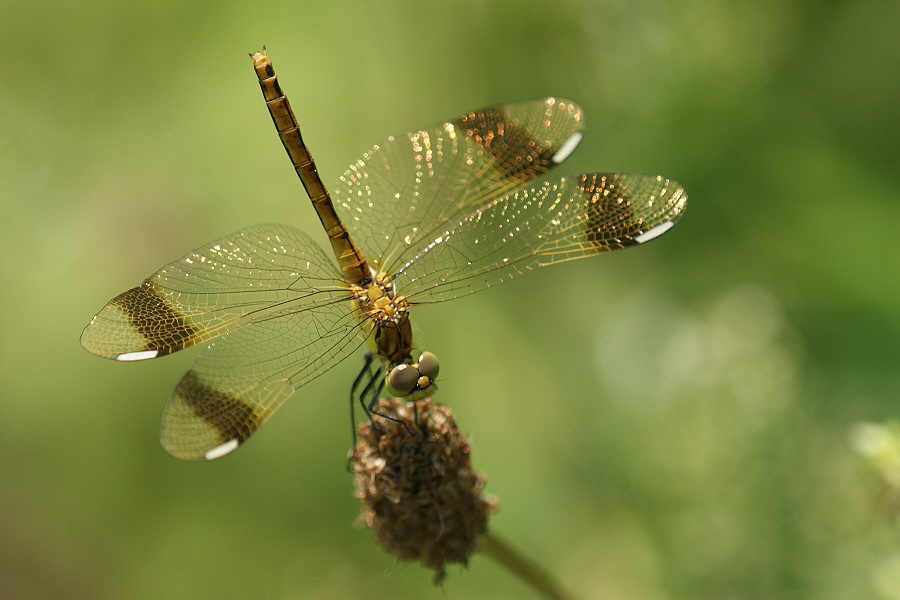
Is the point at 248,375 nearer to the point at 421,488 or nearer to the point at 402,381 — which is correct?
the point at 402,381

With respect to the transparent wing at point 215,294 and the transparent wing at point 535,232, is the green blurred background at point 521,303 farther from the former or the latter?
the transparent wing at point 215,294

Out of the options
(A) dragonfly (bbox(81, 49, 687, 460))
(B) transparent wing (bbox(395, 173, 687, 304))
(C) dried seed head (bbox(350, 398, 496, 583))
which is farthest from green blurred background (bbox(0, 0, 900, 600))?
(C) dried seed head (bbox(350, 398, 496, 583))

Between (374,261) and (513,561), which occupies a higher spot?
(374,261)

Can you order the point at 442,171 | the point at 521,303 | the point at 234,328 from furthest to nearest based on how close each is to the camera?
1. the point at 521,303
2. the point at 442,171
3. the point at 234,328

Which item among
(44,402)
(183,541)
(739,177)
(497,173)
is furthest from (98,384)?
(739,177)

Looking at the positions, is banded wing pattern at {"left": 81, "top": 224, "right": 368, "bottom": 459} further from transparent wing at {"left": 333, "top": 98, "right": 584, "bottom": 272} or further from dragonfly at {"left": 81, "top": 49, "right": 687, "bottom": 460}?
transparent wing at {"left": 333, "top": 98, "right": 584, "bottom": 272}

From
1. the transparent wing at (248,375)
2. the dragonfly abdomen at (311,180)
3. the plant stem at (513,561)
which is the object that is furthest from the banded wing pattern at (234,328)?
the plant stem at (513,561)

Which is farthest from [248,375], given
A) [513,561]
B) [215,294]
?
[513,561]
